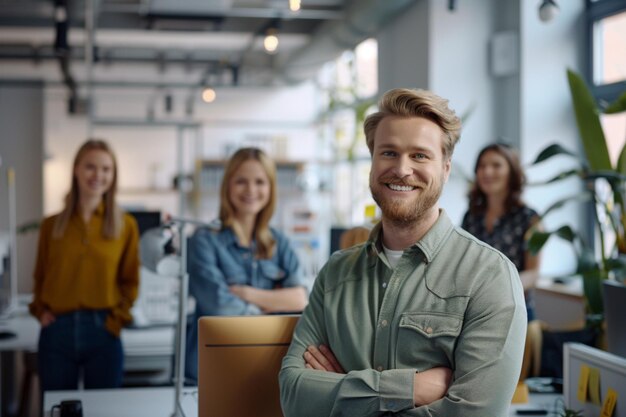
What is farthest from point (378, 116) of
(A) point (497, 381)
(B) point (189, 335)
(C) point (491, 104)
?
(C) point (491, 104)

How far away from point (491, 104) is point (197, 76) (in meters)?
6.27

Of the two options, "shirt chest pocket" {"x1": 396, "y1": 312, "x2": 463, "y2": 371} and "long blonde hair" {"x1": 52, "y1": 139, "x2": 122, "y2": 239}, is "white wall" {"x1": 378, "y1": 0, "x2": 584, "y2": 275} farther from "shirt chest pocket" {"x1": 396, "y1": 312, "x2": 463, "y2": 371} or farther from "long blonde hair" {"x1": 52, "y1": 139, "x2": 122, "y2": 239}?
"shirt chest pocket" {"x1": 396, "y1": 312, "x2": 463, "y2": 371}

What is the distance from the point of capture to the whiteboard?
226cm

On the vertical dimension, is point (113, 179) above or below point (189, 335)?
above

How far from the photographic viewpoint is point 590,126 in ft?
12.2

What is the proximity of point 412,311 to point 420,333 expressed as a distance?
2.2 inches

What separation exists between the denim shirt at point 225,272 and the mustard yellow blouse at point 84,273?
0.39 m

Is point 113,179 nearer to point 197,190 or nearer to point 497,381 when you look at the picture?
point 497,381

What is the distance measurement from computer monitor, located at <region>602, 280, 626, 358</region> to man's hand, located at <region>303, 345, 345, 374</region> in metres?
1.00

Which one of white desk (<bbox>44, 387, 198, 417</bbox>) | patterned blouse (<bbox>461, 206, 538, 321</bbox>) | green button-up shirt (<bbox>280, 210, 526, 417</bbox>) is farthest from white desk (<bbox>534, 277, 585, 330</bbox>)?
green button-up shirt (<bbox>280, 210, 526, 417</bbox>)

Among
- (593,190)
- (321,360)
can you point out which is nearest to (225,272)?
(321,360)

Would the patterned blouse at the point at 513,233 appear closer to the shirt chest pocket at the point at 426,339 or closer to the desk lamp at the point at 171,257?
the desk lamp at the point at 171,257

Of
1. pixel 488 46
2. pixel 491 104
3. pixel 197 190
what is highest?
pixel 488 46

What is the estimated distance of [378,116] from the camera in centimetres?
202
